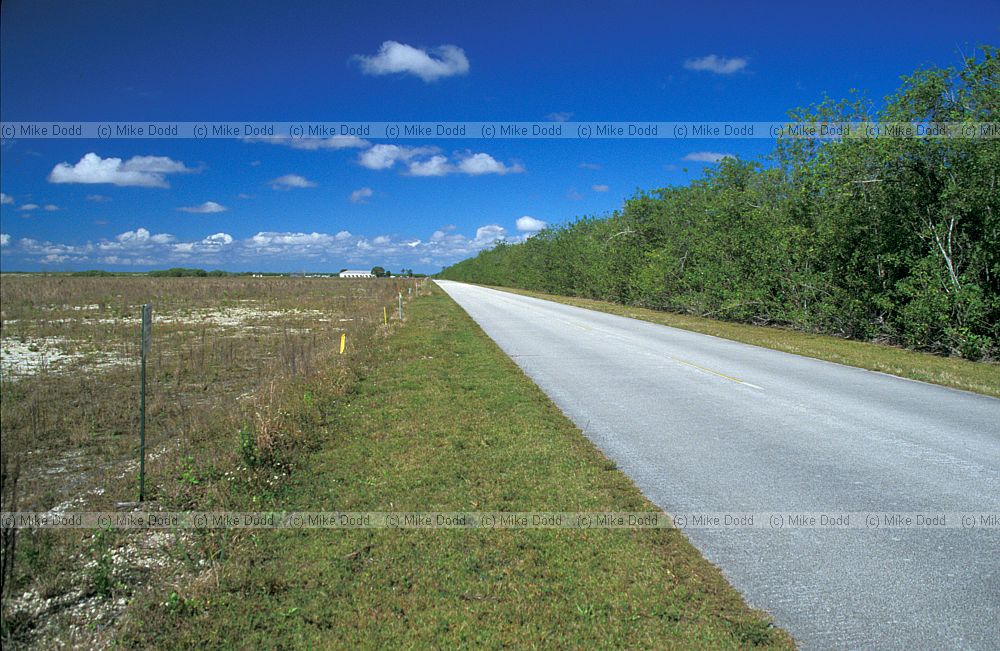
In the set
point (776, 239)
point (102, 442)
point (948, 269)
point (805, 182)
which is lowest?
point (102, 442)

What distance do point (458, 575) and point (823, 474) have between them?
413 cm

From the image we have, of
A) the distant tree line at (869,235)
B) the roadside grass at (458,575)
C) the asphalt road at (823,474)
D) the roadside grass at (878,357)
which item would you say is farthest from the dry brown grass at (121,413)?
the distant tree line at (869,235)

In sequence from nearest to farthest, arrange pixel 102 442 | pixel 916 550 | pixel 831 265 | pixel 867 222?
pixel 916 550, pixel 102 442, pixel 867 222, pixel 831 265

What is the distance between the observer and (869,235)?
1755 cm

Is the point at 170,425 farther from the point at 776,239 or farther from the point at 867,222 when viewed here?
the point at 776,239

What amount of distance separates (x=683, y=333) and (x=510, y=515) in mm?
17064

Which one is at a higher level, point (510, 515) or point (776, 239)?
point (776, 239)

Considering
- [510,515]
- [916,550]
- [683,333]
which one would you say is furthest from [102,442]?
[683,333]

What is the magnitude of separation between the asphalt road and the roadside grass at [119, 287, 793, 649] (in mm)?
455

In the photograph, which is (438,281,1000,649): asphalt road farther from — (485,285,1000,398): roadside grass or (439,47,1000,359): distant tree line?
(439,47,1000,359): distant tree line

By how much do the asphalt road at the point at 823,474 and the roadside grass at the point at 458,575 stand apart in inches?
17.9

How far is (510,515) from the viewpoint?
16.4ft

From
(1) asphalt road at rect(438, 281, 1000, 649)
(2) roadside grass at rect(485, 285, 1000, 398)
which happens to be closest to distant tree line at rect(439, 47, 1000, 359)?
(2) roadside grass at rect(485, 285, 1000, 398)

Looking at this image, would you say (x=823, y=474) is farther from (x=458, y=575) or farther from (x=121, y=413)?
(x=121, y=413)
